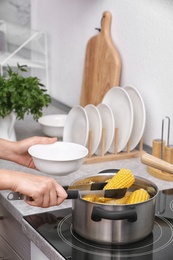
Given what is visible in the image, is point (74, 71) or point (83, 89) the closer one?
point (83, 89)

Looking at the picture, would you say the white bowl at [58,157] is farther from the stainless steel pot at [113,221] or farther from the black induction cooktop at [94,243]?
the stainless steel pot at [113,221]

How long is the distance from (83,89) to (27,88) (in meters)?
0.41

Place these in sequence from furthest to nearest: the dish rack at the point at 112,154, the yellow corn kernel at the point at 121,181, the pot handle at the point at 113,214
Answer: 1. the dish rack at the point at 112,154
2. the yellow corn kernel at the point at 121,181
3. the pot handle at the point at 113,214

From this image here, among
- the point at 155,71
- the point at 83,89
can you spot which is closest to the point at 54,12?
the point at 83,89

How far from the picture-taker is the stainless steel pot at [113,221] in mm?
1140

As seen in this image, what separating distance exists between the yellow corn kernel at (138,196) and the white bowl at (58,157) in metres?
0.28

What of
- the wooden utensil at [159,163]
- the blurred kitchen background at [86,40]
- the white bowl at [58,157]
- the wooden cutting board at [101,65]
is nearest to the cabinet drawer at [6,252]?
the white bowl at [58,157]

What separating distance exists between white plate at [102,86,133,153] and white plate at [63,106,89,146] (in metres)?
0.12

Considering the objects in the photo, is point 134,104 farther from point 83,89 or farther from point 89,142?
point 83,89

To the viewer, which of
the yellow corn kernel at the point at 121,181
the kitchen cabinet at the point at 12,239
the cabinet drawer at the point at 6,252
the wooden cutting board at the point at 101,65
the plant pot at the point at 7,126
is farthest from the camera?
the wooden cutting board at the point at 101,65

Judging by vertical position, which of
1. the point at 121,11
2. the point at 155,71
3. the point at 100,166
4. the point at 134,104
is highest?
the point at 121,11

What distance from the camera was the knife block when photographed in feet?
5.34

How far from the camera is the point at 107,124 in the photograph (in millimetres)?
1831

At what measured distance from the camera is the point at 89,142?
1.78 meters
